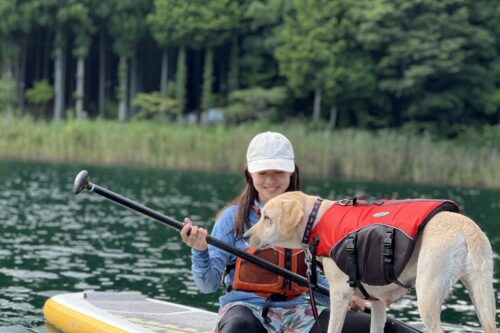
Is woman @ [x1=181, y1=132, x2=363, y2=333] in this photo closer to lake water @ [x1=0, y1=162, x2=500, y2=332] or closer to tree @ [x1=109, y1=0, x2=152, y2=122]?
lake water @ [x1=0, y1=162, x2=500, y2=332]

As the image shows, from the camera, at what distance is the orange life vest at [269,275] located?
5445mm

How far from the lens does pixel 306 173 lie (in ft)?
115

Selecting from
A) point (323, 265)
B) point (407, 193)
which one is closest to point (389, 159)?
point (407, 193)

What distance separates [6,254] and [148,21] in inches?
1562

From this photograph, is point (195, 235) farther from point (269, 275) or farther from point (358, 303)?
point (358, 303)

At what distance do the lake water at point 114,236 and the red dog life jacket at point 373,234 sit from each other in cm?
436

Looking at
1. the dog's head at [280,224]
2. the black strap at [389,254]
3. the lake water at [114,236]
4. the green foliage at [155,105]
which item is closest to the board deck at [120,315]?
the lake water at [114,236]

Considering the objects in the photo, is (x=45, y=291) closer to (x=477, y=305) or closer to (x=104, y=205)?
(x=477, y=305)

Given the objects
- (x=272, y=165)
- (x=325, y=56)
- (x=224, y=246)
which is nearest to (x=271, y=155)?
(x=272, y=165)

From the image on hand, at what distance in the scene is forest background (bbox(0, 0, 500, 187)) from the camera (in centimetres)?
4719

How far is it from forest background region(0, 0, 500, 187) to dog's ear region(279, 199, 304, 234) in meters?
33.9

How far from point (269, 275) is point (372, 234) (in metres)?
1.04

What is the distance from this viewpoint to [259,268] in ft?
17.8

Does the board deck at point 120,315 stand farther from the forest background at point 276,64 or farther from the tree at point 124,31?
the tree at point 124,31
